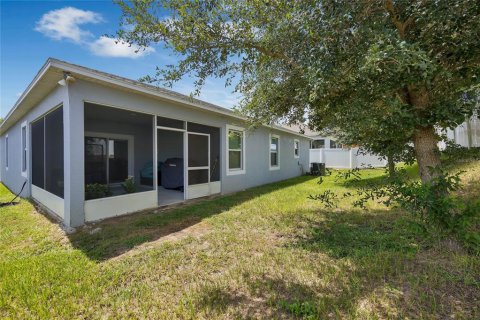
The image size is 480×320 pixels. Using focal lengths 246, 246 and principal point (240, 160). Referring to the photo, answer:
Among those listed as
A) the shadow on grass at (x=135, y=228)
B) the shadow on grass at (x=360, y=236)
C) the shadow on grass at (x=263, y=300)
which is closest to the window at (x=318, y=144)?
the shadow on grass at (x=135, y=228)

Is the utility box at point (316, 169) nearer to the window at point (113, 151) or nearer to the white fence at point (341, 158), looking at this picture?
the white fence at point (341, 158)

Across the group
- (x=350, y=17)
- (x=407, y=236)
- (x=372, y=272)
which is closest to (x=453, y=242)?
(x=407, y=236)

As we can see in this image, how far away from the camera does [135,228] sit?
4.92 metres

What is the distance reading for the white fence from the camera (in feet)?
64.5

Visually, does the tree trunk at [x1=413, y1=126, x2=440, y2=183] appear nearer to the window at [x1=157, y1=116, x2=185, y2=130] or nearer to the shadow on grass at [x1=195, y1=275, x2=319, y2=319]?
the shadow on grass at [x1=195, y1=275, x2=319, y2=319]

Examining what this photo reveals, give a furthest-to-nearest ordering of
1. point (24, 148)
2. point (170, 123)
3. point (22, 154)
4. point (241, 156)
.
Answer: point (241, 156) → point (22, 154) → point (24, 148) → point (170, 123)

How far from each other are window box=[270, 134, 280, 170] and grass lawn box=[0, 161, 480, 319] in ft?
24.6

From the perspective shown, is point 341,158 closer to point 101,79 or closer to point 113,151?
point 113,151

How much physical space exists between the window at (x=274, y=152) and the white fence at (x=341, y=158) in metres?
9.01

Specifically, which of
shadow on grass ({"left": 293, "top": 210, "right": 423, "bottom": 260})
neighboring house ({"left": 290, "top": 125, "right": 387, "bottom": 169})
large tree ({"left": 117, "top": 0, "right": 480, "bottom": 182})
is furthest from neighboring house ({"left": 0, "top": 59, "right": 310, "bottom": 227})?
neighboring house ({"left": 290, "top": 125, "right": 387, "bottom": 169})

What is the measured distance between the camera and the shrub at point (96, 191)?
537 centimetres

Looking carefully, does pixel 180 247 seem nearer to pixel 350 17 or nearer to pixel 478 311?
pixel 478 311

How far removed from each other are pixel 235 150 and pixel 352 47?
278 inches

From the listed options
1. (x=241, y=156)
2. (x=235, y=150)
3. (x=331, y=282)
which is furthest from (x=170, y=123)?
(x=331, y=282)
